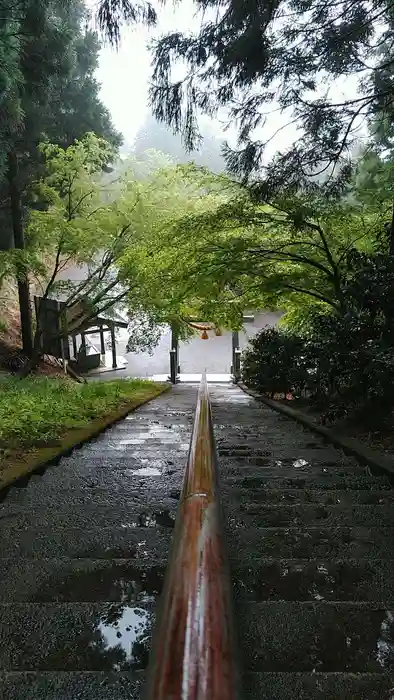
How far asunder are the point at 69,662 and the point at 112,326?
1678 centimetres

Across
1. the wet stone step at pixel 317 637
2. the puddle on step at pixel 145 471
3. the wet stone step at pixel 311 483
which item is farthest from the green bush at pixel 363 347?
the wet stone step at pixel 317 637

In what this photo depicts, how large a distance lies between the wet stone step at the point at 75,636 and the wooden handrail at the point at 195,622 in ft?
1.22

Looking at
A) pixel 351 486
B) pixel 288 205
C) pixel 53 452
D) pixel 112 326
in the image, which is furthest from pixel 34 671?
pixel 112 326

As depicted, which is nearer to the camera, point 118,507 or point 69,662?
point 69,662

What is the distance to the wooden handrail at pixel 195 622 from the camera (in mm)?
790

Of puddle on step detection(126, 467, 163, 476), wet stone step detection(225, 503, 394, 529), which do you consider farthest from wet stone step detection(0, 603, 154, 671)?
puddle on step detection(126, 467, 163, 476)

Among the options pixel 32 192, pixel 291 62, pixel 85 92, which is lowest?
pixel 291 62

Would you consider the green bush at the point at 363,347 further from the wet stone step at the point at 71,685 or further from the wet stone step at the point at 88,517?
the wet stone step at the point at 71,685

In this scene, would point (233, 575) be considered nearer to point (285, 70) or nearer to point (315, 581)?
point (315, 581)

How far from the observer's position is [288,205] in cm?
568

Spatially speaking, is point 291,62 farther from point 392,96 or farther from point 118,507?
point 118,507

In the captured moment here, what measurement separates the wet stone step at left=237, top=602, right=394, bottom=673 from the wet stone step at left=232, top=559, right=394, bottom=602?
0.45 ft

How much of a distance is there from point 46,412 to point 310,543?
12.8 ft

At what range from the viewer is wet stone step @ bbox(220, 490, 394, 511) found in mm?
2793
